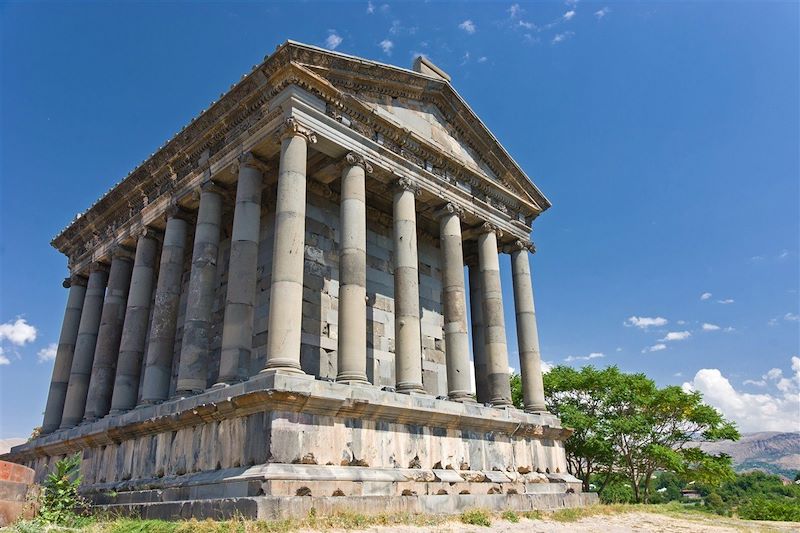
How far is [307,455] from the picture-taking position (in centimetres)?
1360

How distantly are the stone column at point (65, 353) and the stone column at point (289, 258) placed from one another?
49.1ft

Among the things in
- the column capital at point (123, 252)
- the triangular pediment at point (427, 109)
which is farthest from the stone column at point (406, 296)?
the column capital at point (123, 252)

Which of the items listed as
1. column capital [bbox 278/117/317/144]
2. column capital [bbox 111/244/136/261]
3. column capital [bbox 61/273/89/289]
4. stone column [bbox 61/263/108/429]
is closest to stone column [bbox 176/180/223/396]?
column capital [bbox 278/117/317/144]

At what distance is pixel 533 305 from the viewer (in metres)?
24.1

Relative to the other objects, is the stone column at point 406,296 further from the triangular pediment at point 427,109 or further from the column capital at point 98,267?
the column capital at point 98,267

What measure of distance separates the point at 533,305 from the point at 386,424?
10645 millimetres

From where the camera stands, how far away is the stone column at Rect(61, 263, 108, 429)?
2339cm

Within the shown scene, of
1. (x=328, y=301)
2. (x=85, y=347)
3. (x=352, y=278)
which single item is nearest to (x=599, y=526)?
(x=352, y=278)

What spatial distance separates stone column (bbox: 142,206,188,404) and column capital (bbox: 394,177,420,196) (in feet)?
26.2

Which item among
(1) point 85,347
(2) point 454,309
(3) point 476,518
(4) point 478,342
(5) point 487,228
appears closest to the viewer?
(3) point 476,518

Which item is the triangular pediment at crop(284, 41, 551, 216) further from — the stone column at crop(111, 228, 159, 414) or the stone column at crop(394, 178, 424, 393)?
the stone column at crop(111, 228, 159, 414)

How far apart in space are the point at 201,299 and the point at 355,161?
21.2 feet

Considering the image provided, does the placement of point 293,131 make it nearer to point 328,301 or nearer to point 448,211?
point 328,301

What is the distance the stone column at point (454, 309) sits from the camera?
19.5 m
